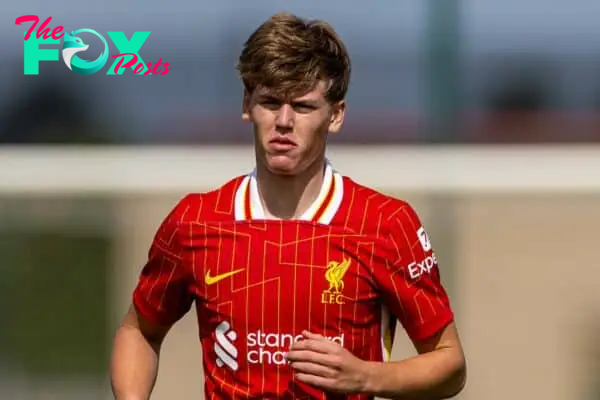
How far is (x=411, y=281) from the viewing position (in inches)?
97.2

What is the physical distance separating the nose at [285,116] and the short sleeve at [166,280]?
0.29 meters

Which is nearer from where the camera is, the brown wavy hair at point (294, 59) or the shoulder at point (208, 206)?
the brown wavy hair at point (294, 59)

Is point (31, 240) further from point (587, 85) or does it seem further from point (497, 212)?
point (587, 85)

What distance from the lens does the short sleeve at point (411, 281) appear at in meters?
2.46

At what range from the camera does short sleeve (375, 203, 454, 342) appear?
2.46 m

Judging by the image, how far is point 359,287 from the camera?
96.5 inches

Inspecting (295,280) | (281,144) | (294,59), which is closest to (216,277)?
(295,280)

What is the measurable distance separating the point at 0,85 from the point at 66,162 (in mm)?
322

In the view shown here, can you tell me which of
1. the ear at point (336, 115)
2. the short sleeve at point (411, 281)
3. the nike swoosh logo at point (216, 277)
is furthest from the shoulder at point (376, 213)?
the nike swoosh logo at point (216, 277)

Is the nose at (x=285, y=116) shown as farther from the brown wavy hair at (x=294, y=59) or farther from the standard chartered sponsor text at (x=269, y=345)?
the standard chartered sponsor text at (x=269, y=345)

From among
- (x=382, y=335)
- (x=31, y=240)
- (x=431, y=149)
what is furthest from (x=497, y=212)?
(x=382, y=335)

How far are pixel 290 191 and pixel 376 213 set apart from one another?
0.53ft

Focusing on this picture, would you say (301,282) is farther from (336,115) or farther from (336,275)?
(336,115)

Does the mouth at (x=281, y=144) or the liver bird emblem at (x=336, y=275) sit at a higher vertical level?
the mouth at (x=281, y=144)
